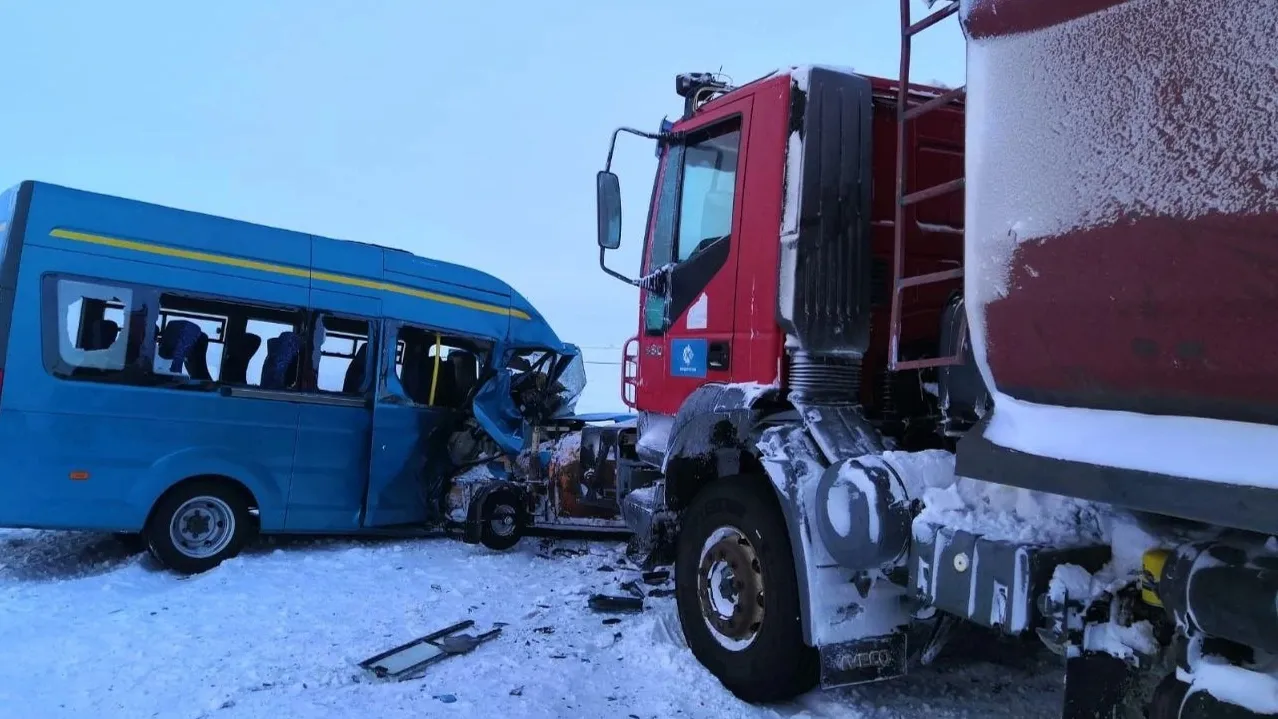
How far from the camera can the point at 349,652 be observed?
14.9 ft

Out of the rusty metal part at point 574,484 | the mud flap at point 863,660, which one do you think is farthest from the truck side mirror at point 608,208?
the mud flap at point 863,660

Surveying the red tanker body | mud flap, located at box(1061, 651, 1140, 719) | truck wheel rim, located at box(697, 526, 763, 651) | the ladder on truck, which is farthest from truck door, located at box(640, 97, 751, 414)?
mud flap, located at box(1061, 651, 1140, 719)

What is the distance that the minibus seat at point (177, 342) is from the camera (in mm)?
6172

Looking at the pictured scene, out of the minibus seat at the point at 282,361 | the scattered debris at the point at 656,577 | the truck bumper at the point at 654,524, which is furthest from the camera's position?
the minibus seat at the point at 282,361

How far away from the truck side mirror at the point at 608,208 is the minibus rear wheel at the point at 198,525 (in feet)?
12.4

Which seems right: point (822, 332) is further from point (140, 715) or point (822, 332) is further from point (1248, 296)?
point (140, 715)

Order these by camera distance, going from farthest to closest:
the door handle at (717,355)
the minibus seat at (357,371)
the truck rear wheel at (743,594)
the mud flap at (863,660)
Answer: the minibus seat at (357,371) → the door handle at (717,355) → the truck rear wheel at (743,594) → the mud flap at (863,660)

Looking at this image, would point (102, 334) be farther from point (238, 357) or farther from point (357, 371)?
point (357, 371)

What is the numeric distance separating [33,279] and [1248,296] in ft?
21.8

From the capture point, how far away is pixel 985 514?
2.86 metres

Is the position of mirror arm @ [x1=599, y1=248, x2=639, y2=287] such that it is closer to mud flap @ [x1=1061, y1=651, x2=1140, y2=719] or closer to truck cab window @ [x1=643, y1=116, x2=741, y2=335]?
truck cab window @ [x1=643, y1=116, x2=741, y2=335]

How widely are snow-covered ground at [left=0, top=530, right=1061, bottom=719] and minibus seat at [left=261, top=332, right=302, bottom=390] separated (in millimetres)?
1393

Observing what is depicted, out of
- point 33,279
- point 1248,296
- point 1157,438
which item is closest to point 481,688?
point 1157,438

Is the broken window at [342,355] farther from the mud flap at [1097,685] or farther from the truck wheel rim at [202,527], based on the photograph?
the mud flap at [1097,685]
